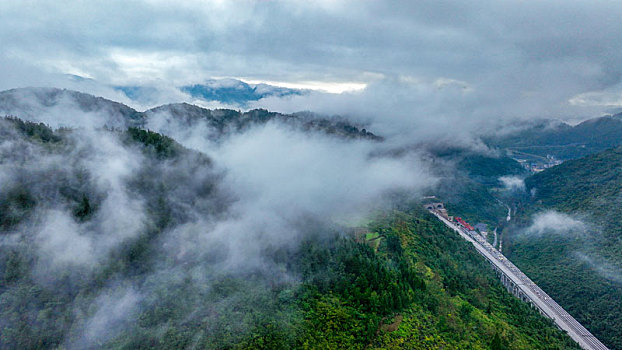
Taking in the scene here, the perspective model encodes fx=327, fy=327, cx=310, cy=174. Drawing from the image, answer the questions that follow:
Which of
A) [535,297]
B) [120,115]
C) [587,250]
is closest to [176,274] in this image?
[535,297]

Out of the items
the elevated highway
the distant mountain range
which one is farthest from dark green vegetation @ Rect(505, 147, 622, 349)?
the distant mountain range

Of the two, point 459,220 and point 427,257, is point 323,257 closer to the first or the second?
point 427,257

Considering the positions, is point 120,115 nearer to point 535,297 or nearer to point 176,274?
point 176,274

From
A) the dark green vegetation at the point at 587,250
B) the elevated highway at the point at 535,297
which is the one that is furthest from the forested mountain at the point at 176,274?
the dark green vegetation at the point at 587,250

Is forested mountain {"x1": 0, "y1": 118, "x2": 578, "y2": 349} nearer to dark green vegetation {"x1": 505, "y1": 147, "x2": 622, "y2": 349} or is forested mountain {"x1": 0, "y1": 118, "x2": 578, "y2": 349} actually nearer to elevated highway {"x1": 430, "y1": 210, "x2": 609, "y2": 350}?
elevated highway {"x1": 430, "y1": 210, "x2": 609, "y2": 350}

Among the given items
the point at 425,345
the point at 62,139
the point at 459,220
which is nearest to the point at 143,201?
the point at 62,139
